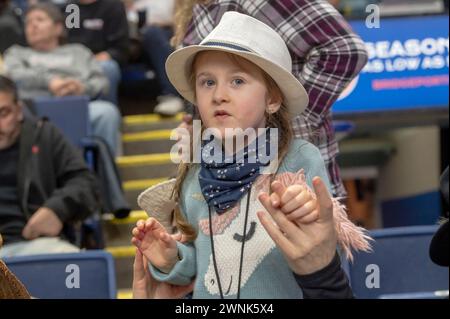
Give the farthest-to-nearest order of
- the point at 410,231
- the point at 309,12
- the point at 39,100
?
1. the point at 39,100
2. the point at 410,231
3. the point at 309,12

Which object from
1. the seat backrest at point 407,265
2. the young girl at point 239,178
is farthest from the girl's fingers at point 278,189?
the seat backrest at point 407,265

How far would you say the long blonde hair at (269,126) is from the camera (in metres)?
1.73

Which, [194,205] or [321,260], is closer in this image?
[321,260]

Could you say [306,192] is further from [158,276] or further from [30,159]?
[30,159]

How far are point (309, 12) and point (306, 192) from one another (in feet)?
1.89

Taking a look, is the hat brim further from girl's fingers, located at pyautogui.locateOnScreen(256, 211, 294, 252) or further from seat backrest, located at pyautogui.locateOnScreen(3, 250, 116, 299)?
seat backrest, located at pyautogui.locateOnScreen(3, 250, 116, 299)

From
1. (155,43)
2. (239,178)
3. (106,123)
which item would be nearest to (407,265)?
(239,178)

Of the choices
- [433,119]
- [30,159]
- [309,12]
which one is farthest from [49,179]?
[433,119]

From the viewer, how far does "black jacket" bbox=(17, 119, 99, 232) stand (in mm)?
3141

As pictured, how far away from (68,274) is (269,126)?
88 centimetres

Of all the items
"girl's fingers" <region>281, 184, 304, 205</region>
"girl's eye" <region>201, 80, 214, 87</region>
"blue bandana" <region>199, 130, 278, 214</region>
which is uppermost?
"girl's eye" <region>201, 80, 214, 87</region>

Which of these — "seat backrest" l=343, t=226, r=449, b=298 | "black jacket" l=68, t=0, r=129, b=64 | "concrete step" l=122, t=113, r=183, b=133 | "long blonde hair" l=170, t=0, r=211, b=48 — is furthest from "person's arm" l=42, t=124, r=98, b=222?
"black jacket" l=68, t=0, r=129, b=64

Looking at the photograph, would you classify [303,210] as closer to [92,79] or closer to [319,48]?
[319,48]

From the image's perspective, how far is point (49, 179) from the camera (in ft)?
10.7
